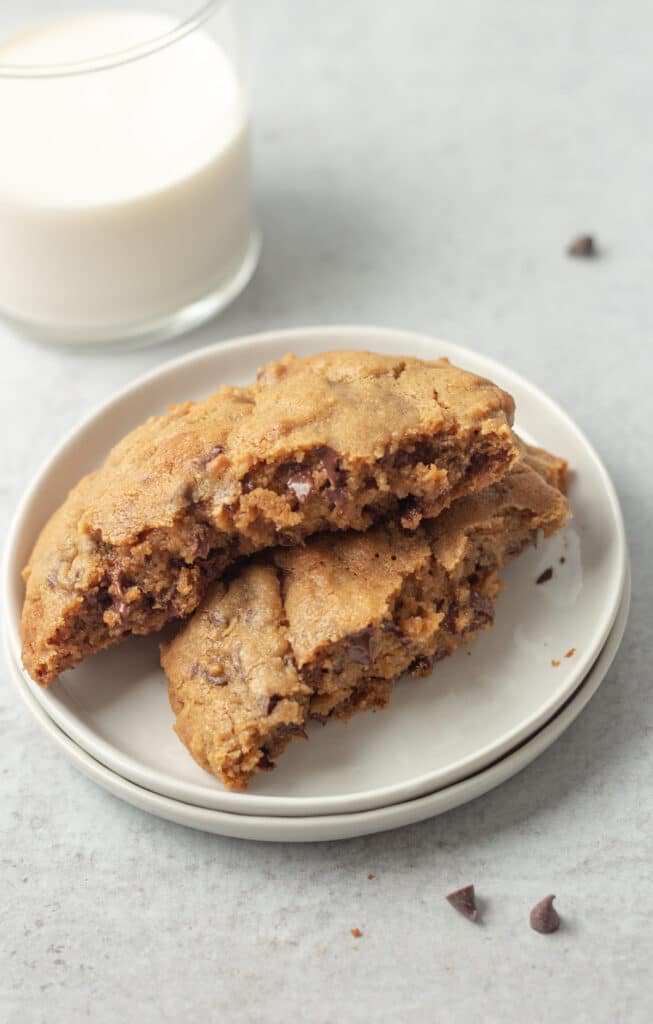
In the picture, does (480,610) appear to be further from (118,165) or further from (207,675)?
(118,165)

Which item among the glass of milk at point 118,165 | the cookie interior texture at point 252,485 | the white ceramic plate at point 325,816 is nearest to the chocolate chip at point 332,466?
the cookie interior texture at point 252,485

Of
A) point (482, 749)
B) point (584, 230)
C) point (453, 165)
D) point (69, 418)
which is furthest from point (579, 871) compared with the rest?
point (453, 165)

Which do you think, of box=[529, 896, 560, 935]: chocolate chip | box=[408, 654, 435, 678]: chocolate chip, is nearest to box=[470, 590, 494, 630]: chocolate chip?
box=[408, 654, 435, 678]: chocolate chip

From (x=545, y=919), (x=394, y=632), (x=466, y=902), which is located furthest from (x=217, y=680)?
(x=545, y=919)

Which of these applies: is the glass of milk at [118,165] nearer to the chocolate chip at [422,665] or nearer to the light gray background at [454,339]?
the light gray background at [454,339]

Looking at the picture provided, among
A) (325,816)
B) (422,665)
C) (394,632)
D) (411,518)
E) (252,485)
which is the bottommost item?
(325,816)

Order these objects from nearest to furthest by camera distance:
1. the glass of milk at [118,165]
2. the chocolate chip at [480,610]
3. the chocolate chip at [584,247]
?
1. the chocolate chip at [480,610]
2. the glass of milk at [118,165]
3. the chocolate chip at [584,247]
